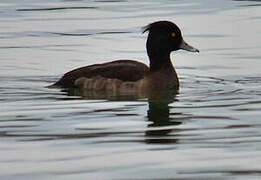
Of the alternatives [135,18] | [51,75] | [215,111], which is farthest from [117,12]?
[215,111]

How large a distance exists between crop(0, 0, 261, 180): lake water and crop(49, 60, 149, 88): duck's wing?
41 cm

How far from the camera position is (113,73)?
14.3 meters

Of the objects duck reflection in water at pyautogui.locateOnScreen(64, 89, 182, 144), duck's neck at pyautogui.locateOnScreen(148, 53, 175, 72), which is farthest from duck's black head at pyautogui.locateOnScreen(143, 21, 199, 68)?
duck reflection in water at pyautogui.locateOnScreen(64, 89, 182, 144)

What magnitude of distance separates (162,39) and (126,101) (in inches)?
77.5

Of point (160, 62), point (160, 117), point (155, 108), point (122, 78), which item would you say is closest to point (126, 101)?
point (155, 108)

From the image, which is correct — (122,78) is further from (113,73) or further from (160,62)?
(160,62)

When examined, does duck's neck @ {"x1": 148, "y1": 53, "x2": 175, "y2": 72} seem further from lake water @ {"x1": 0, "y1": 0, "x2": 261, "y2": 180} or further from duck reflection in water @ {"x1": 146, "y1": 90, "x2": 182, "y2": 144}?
duck reflection in water @ {"x1": 146, "y1": 90, "x2": 182, "y2": 144}

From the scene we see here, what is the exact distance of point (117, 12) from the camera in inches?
853

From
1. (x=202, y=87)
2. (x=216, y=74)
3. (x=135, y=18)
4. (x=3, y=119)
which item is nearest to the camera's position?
(x=3, y=119)

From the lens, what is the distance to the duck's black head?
48.6 feet

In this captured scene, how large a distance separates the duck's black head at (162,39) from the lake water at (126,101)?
49 cm

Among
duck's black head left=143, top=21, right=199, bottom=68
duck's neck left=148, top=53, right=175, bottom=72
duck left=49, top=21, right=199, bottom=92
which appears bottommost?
duck left=49, top=21, right=199, bottom=92

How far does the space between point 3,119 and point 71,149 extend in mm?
Answer: 2074

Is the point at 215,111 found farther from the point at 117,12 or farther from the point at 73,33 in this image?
the point at 117,12
